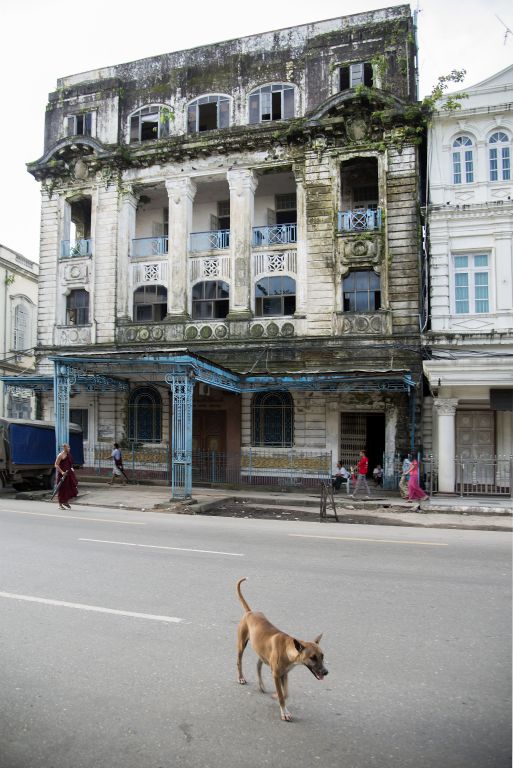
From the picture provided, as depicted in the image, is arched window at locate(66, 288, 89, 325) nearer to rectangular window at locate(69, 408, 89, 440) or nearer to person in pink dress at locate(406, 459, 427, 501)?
rectangular window at locate(69, 408, 89, 440)

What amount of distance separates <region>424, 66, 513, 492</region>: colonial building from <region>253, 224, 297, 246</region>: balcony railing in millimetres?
5236

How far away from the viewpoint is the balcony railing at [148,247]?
25.6 metres

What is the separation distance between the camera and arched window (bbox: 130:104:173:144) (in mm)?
25625

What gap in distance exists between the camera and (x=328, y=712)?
420 cm

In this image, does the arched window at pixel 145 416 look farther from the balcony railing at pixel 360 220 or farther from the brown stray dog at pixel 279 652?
the brown stray dog at pixel 279 652

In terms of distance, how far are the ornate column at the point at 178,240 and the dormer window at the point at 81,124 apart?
474 cm

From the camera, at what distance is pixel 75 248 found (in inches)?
1052

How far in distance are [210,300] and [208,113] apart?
296 inches

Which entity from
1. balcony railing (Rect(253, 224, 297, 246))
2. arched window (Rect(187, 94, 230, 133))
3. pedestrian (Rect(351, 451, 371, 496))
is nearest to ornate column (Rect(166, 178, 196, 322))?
arched window (Rect(187, 94, 230, 133))

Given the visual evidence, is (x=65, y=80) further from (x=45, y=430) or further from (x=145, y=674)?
(x=145, y=674)

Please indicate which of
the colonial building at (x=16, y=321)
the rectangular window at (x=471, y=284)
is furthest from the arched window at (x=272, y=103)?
the colonial building at (x=16, y=321)

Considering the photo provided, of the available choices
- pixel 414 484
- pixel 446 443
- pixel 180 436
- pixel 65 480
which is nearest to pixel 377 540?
pixel 414 484

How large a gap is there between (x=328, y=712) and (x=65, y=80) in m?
29.3

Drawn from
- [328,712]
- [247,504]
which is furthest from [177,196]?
[328,712]
